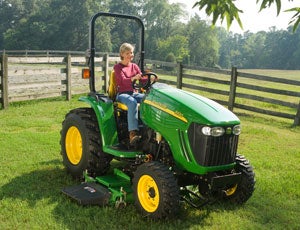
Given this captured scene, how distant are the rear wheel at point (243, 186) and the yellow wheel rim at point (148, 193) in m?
0.93

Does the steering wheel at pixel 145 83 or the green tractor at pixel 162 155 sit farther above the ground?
the steering wheel at pixel 145 83

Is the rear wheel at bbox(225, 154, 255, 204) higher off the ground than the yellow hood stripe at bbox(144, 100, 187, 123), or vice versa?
the yellow hood stripe at bbox(144, 100, 187, 123)

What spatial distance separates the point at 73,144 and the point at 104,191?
1.18 meters

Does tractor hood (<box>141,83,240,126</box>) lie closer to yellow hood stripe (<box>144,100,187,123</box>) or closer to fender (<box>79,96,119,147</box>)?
yellow hood stripe (<box>144,100,187,123</box>)

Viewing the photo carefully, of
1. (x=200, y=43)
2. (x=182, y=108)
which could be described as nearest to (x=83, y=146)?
(x=182, y=108)

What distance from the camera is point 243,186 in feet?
14.2

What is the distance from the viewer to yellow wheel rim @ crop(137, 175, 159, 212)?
3983 millimetres

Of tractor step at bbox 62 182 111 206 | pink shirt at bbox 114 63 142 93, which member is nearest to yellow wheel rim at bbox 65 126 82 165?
tractor step at bbox 62 182 111 206

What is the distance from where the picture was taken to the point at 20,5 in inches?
2726

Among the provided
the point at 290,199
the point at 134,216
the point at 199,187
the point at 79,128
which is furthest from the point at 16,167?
the point at 290,199

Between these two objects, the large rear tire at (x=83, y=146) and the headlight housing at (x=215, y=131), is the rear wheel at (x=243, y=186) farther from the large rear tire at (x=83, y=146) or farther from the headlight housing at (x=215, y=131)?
the large rear tire at (x=83, y=146)

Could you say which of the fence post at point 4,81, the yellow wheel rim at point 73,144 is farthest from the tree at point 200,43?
the yellow wheel rim at point 73,144

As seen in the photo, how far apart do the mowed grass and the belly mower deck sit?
9cm

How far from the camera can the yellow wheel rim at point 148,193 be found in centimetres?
398
